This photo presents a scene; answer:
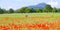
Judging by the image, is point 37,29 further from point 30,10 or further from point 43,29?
point 30,10

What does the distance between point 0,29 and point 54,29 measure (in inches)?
87.6

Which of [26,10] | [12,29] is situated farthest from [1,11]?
[12,29]

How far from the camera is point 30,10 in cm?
7469

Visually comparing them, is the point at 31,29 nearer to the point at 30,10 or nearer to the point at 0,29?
A: the point at 0,29

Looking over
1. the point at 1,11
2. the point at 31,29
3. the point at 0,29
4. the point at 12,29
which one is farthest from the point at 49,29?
the point at 1,11

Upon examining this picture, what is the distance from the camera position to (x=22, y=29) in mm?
8117

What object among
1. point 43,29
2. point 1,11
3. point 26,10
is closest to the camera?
point 43,29

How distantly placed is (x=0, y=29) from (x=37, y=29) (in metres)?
1.52

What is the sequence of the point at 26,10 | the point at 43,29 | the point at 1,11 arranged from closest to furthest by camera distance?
1. the point at 43,29
2. the point at 1,11
3. the point at 26,10

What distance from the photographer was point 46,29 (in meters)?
7.93

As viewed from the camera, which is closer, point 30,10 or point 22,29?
point 22,29

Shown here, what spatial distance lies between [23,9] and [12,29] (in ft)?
227

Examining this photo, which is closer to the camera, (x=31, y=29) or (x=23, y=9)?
(x=31, y=29)

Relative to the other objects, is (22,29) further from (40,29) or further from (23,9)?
(23,9)
